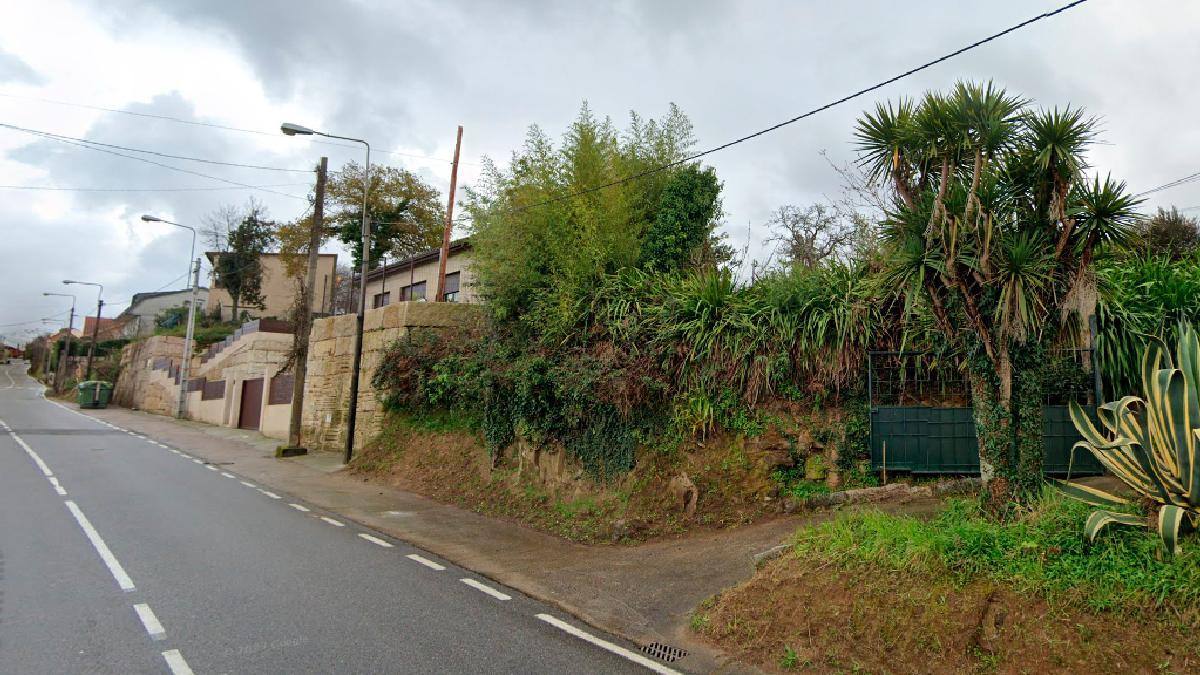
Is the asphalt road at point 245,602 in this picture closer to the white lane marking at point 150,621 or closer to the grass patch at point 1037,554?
the white lane marking at point 150,621

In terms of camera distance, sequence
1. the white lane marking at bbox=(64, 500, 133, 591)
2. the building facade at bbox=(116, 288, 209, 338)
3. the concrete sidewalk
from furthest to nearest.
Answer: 1. the building facade at bbox=(116, 288, 209, 338)
2. the white lane marking at bbox=(64, 500, 133, 591)
3. the concrete sidewalk

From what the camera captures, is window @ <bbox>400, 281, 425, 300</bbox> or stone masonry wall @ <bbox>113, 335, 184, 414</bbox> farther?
stone masonry wall @ <bbox>113, 335, 184, 414</bbox>

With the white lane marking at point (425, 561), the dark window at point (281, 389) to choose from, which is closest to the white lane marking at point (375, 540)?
the white lane marking at point (425, 561)

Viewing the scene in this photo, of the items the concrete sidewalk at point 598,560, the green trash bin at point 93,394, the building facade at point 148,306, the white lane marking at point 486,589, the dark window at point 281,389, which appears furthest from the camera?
the building facade at point 148,306

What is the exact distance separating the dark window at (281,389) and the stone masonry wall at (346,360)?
8.37 ft

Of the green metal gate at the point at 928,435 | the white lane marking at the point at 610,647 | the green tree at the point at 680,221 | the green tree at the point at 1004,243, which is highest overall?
the green tree at the point at 680,221

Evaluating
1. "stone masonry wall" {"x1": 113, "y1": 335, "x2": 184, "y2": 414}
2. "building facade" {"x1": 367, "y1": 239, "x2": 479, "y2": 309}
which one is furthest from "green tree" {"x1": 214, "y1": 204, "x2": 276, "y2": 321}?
"building facade" {"x1": 367, "y1": 239, "x2": 479, "y2": 309}

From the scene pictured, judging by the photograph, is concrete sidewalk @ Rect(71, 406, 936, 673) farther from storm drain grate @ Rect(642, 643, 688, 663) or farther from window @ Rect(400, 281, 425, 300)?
window @ Rect(400, 281, 425, 300)

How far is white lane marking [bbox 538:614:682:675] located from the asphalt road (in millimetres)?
17

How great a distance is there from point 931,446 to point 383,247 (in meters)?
31.5

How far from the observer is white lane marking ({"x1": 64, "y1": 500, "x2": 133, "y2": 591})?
22.5 feet

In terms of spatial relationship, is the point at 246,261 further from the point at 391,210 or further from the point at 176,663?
the point at 176,663

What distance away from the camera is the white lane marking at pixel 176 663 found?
15.8 ft

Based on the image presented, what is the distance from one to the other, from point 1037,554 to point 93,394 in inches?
1962
